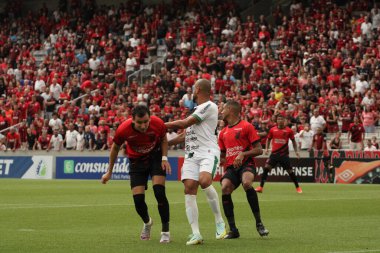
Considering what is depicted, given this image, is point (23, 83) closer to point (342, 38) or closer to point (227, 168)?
point (342, 38)

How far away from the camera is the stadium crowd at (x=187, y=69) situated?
35906 millimetres

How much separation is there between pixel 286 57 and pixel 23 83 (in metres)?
15.4

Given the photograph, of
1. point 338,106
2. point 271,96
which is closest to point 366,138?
point 338,106

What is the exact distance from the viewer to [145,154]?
12938 mm

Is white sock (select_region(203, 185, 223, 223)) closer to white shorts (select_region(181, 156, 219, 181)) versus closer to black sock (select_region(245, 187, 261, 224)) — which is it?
white shorts (select_region(181, 156, 219, 181))

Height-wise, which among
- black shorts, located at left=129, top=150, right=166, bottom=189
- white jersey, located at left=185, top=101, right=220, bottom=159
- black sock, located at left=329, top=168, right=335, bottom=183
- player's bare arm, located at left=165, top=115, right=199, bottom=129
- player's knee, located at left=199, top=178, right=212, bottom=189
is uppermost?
player's bare arm, located at left=165, top=115, right=199, bottom=129

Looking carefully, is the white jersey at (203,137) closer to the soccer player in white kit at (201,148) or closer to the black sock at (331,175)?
the soccer player in white kit at (201,148)

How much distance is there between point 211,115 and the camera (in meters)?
12.9

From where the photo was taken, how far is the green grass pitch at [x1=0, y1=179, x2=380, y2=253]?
12.1 m

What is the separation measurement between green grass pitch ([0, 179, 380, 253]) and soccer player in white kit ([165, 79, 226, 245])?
728 mm

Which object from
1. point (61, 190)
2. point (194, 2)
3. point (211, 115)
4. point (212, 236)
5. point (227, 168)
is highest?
point (194, 2)

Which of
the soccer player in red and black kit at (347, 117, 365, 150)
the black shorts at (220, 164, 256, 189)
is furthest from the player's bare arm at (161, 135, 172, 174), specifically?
the soccer player in red and black kit at (347, 117, 365, 150)

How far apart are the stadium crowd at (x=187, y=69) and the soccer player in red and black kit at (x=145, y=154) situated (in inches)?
850

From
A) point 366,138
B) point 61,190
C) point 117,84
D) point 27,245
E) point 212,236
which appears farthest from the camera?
point 117,84
